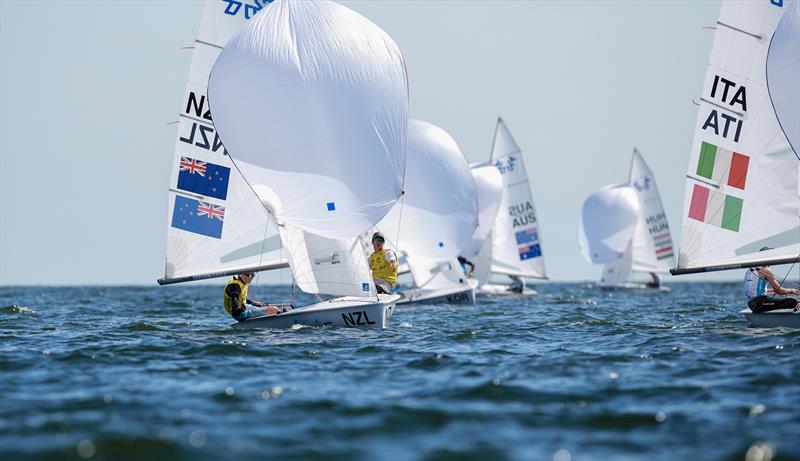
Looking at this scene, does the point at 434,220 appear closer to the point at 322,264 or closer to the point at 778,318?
the point at 322,264

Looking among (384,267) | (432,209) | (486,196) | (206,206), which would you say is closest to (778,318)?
(384,267)

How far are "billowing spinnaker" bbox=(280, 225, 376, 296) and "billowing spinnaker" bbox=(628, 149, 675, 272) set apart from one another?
44.5 metres

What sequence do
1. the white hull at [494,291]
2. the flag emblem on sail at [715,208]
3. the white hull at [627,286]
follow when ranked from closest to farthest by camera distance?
the flag emblem on sail at [715,208] → the white hull at [494,291] → the white hull at [627,286]

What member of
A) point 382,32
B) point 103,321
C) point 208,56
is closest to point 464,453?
point 382,32

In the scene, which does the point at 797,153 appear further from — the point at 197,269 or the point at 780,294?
the point at 197,269

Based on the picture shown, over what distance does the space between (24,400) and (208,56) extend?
1163 cm

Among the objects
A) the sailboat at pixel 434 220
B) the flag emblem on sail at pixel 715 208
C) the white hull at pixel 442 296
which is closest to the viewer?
the flag emblem on sail at pixel 715 208

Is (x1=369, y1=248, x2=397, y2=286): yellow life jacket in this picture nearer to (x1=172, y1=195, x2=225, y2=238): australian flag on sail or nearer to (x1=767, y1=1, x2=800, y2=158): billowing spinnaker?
(x1=172, y1=195, x2=225, y2=238): australian flag on sail

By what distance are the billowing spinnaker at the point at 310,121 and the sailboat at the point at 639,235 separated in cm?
4397

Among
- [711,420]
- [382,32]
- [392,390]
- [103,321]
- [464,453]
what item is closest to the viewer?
[464,453]

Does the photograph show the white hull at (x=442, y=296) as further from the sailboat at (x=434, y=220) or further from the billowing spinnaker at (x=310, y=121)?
the billowing spinnaker at (x=310, y=121)

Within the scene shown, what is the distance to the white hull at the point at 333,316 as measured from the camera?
1711 centimetres

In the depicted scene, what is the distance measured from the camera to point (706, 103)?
1919cm

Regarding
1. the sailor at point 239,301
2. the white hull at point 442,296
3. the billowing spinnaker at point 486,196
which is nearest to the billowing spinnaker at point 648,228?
the billowing spinnaker at point 486,196
